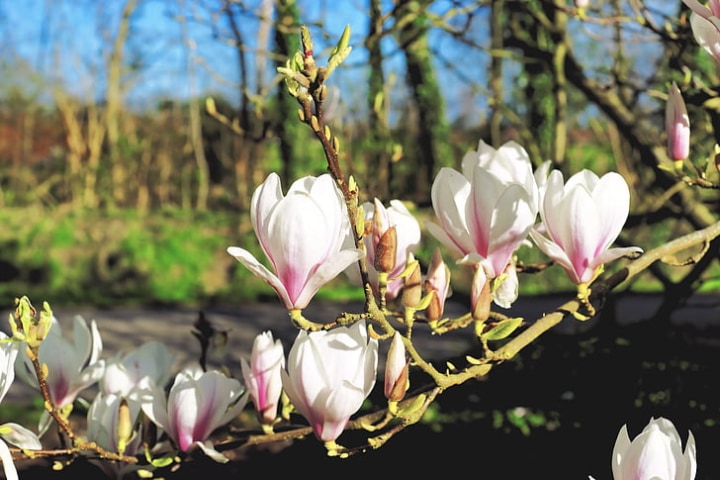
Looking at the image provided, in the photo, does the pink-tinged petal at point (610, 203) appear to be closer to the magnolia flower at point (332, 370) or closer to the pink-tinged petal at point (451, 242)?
the pink-tinged petal at point (451, 242)

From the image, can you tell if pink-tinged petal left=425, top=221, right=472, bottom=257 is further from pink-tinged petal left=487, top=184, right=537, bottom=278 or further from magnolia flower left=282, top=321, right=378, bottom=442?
magnolia flower left=282, top=321, right=378, bottom=442

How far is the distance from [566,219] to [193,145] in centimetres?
1151

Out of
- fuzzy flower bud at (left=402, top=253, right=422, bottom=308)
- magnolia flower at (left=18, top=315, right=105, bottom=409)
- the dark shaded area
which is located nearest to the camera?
fuzzy flower bud at (left=402, top=253, right=422, bottom=308)

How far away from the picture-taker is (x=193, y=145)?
39.0 feet

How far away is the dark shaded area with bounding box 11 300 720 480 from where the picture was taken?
1611 mm

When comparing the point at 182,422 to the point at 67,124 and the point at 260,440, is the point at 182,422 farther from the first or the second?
the point at 67,124

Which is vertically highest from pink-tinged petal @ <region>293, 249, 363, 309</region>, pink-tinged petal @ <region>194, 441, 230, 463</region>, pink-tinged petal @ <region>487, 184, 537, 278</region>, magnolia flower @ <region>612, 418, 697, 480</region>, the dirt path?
pink-tinged petal @ <region>487, 184, 537, 278</region>

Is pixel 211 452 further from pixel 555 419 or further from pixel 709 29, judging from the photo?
pixel 555 419

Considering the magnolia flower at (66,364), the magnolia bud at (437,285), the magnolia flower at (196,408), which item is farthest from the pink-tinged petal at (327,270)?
the magnolia flower at (66,364)

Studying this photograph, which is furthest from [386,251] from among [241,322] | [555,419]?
[241,322]

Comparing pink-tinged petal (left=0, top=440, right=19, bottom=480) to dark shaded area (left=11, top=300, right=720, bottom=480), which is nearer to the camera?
pink-tinged petal (left=0, top=440, right=19, bottom=480)

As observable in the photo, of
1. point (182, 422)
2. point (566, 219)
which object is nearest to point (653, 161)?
point (566, 219)

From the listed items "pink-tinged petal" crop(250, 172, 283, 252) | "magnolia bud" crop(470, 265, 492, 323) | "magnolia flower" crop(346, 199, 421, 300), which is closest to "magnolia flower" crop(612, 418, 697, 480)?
"magnolia bud" crop(470, 265, 492, 323)

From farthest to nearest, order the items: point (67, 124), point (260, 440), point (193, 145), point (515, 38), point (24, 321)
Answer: point (193, 145) → point (67, 124) → point (515, 38) → point (260, 440) → point (24, 321)
